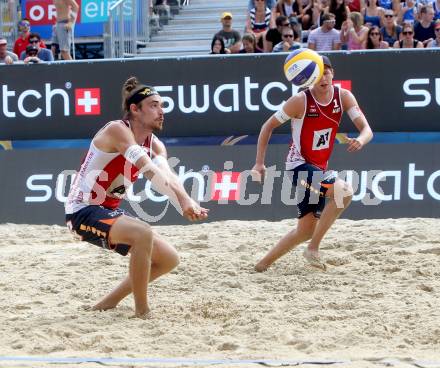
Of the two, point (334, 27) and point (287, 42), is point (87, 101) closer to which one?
A: point (287, 42)

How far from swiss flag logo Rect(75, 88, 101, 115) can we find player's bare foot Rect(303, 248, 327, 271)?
444cm

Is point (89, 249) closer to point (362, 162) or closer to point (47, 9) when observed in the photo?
point (362, 162)

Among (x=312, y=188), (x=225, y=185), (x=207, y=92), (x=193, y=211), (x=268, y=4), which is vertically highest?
(x=268, y=4)

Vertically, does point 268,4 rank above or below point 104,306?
above

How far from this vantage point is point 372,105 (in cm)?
1066

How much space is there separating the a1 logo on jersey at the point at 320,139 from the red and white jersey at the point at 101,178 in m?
1.81

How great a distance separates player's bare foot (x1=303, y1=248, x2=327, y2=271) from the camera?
7480mm

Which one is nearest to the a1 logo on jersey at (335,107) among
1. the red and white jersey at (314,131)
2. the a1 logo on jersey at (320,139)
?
the red and white jersey at (314,131)

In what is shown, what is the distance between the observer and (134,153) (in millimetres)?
5746

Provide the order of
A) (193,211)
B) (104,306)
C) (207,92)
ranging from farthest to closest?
(207,92) → (104,306) → (193,211)

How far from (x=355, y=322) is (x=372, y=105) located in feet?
17.2

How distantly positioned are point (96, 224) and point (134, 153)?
0.58 meters

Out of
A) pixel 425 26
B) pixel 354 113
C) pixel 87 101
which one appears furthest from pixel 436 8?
pixel 354 113

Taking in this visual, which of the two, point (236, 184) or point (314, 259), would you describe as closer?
point (314, 259)
